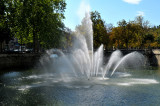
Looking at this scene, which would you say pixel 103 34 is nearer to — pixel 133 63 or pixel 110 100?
pixel 133 63

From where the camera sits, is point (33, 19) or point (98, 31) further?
point (98, 31)

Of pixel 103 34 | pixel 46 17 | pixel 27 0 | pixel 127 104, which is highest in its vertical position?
pixel 27 0

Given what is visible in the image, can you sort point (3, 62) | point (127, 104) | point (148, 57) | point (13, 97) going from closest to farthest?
point (127, 104) → point (13, 97) → point (3, 62) → point (148, 57)

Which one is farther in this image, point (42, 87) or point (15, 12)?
point (15, 12)

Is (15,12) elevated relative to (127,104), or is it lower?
elevated

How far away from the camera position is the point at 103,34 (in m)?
63.2

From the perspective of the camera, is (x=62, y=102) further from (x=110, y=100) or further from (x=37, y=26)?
(x=37, y=26)

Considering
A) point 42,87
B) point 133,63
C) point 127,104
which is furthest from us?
point 133,63

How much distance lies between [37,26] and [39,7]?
5107 mm

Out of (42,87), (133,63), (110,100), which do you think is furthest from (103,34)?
(110,100)

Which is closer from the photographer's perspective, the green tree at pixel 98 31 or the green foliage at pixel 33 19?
the green foliage at pixel 33 19

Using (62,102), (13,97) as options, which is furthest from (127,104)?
(13,97)

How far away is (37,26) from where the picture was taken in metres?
50.9

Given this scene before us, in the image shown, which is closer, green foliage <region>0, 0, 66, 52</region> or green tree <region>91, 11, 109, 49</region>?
green foliage <region>0, 0, 66, 52</region>
